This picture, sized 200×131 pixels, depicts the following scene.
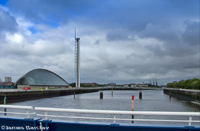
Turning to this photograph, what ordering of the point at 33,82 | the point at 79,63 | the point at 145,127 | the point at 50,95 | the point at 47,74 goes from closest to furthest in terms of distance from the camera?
the point at 145,127, the point at 50,95, the point at 33,82, the point at 79,63, the point at 47,74

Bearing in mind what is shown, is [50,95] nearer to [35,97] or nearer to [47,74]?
[35,97]

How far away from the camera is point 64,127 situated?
4.80 meters

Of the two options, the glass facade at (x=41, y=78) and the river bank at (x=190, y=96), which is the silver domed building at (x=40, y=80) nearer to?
the glass facade at (x=41, y=78)

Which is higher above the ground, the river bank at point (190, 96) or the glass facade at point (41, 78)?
the glass facade at point (41, 78)

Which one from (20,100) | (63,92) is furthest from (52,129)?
(63,92)

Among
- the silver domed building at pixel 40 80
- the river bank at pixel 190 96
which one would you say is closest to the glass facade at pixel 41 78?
the silver domed building at pixel 40 80

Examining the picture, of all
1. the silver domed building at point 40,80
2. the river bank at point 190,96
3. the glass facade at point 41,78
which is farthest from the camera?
the glass facade at point 41,78

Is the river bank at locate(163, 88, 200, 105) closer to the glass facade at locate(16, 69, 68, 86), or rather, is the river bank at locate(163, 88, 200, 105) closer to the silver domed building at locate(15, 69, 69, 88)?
the silver domed building at locate(15, 69, 69, 88)

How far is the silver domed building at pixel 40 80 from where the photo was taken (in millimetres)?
102875

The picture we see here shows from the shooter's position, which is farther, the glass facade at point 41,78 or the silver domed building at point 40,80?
the glass facade at point 41,78

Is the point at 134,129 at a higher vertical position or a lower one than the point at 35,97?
higher

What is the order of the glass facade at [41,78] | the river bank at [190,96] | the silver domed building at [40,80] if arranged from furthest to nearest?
the glass facade at [41,78], the silver domed building at [40,80], the river bank at [190,96]

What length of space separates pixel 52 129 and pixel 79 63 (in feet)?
390

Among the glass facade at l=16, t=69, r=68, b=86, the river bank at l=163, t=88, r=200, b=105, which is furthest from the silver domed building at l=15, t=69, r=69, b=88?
the river bank at l=163, t=88, r=200, b=105
